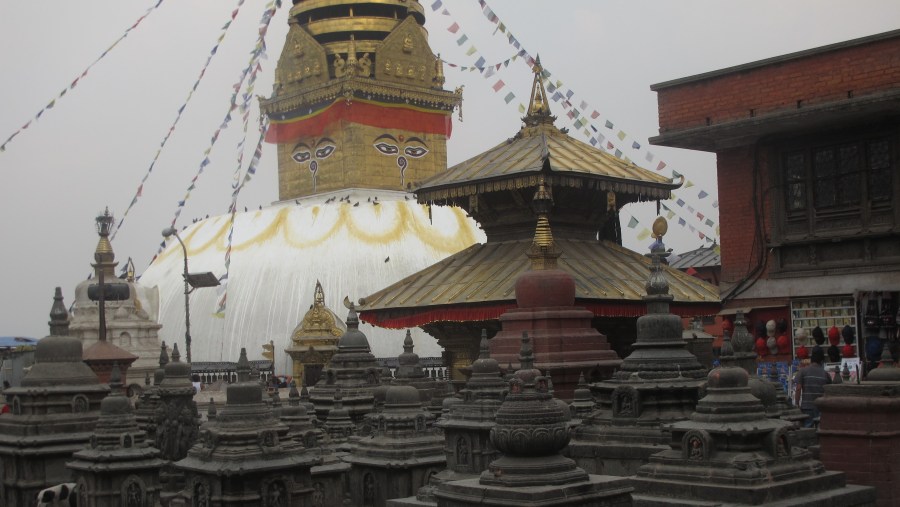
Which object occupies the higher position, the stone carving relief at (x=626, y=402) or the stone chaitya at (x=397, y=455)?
A: the stone carving relief at (x=626, y=402)

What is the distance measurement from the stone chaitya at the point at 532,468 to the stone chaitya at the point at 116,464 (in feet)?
18.3

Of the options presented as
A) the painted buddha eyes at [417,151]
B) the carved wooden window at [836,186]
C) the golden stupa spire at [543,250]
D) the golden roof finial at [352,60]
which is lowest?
the golden stupa spire at [543,250]

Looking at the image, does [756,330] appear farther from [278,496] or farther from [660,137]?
[278,496]

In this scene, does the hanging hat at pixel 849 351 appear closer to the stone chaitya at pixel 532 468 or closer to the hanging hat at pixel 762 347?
the hanging hat at pixel 762 347

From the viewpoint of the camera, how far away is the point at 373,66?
39031 millimetres

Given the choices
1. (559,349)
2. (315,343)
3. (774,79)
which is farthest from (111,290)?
(774,79)

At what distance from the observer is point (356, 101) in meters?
38.2

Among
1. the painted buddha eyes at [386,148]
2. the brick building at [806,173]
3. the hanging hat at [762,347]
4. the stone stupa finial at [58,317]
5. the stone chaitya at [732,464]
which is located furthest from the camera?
the painted buddha eyes at [386,148]

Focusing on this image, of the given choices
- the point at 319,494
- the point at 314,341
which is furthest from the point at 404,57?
the point at 319,494

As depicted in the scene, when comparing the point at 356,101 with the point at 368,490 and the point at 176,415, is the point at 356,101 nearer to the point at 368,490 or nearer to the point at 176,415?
the point at 176,415

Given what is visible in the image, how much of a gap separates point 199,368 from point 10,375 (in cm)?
514

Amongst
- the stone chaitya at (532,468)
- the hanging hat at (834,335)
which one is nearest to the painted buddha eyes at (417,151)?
the hanging hat at (834,335)

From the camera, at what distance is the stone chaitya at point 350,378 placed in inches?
703

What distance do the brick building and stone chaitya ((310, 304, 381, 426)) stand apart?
5.85m
